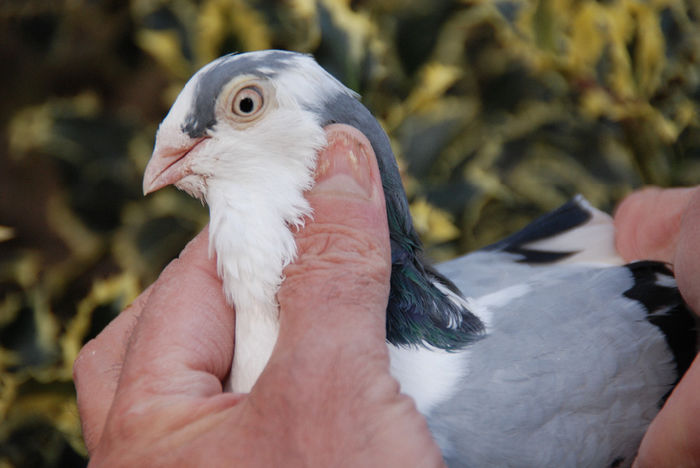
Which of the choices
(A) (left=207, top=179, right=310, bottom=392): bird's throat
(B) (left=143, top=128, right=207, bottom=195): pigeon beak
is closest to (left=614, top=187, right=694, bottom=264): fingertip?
(A) (left=207, top=179, right=310, bottom=392): bird's throat

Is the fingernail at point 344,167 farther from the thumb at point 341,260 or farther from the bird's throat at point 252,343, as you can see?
the bird's throat at point 252,343

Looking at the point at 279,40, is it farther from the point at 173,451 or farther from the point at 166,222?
the point at 173,451

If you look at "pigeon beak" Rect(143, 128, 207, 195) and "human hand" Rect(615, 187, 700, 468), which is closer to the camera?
"human hand" Rect(615, 187, 700, 468)

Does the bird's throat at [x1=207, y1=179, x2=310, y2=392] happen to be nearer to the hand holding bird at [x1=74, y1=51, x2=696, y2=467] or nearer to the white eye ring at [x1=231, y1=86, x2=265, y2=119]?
the hand holding bird at [x1=74, y1=51, x2=696, y2=467]

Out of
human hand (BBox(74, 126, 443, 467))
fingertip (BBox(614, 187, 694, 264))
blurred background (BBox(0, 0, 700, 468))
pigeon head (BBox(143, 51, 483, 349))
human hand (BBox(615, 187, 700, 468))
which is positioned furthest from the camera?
blurred background (BBox(0, 0, 700, 468))

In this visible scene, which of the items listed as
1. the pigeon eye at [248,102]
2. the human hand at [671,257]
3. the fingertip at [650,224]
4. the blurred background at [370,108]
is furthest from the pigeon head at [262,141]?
the blurred background at [370,108]

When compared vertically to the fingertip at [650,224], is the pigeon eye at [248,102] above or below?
above

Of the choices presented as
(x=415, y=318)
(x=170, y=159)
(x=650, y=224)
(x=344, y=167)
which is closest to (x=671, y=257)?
(x=650, y=224)
